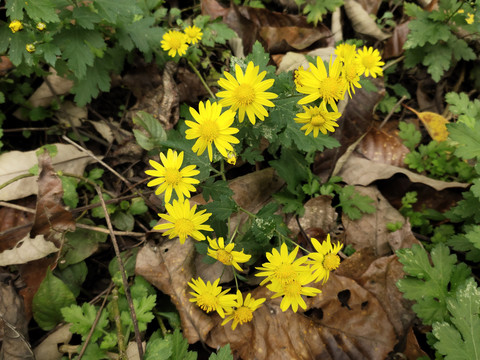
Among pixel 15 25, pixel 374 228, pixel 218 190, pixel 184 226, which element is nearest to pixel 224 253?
pixel 184 226

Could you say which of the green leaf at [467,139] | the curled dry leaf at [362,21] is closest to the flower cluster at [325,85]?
the green leaf at [467,139]

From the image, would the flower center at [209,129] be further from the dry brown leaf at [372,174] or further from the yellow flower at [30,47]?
the dry brown leaf at [372,174]

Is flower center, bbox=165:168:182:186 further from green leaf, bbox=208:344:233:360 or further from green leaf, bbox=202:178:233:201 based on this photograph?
green leaf, bbox=208:344:233:360

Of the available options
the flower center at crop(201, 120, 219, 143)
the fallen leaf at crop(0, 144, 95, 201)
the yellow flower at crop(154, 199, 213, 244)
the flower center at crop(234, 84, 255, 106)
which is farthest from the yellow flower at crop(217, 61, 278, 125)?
the fallen leaf at crop(0, 144, 95, 201)

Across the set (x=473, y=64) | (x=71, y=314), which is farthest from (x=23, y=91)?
(x=473, y=64)

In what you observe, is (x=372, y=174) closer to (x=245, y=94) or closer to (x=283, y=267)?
(x=283, y=267)
